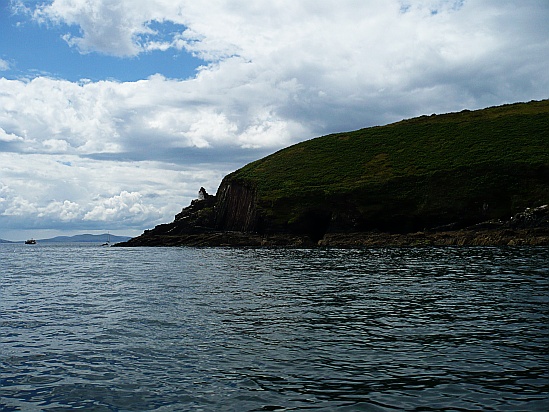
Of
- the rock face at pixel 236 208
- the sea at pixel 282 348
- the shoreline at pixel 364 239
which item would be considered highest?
the rock face at pixel 236 208

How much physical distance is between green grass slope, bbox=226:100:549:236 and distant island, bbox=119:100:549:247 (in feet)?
0.60

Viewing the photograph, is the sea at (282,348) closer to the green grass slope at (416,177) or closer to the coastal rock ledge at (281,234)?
the coastal rock ledge at (281,234)

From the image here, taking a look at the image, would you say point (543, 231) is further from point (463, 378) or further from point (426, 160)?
point (463, 378)

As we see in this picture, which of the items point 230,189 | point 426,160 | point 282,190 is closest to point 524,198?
point 426,160

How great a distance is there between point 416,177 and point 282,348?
8279 centimetres

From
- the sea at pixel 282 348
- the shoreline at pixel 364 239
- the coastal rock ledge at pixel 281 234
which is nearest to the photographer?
the sea at pixel 282 348

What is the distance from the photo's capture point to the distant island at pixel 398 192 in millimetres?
81750

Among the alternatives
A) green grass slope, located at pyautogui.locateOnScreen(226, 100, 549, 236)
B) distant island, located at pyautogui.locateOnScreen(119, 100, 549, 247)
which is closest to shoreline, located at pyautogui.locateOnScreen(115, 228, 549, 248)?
distant island, located at pyautogui.locateOnScreen(119, 100, 549, 247)

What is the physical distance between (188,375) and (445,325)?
979 cm

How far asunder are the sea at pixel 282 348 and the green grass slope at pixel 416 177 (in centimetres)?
5853

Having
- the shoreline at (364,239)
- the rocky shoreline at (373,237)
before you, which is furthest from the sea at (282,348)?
the rocky shoreline at (373,237)

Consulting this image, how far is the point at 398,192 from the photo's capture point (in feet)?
297

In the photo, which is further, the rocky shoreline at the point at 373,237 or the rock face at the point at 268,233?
the rock face at the point at 268,233

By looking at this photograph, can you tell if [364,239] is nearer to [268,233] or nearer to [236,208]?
[268,233]
